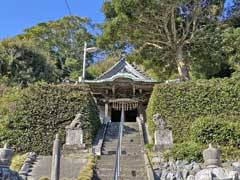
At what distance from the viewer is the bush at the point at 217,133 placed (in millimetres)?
14336

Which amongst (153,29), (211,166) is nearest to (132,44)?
(153,29)

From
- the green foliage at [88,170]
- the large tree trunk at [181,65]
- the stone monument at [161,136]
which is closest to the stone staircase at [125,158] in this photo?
the green foliage at [88,170]

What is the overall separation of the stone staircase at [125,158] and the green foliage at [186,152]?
96cm

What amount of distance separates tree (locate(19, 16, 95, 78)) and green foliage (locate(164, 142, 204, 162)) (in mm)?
26683

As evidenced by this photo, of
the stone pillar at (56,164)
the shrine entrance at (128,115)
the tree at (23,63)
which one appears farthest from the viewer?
the tree at (23,63)

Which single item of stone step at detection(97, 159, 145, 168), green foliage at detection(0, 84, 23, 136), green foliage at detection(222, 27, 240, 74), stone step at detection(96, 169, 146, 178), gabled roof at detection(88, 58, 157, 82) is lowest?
stone step at detection(96, 169, 146, 178)

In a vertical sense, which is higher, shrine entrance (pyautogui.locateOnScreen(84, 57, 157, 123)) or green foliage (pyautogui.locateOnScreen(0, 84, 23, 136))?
shrine entrance (pyautogui.locateOnScreen(84, 57, 157, 123))

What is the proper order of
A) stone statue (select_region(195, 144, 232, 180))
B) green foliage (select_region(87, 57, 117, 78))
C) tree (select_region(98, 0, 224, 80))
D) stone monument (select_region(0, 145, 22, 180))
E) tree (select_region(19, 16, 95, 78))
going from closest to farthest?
stone statue (select_region(195, 144, 232, 180)) < stone monument (select_region(0, 145, 22, 180)) < tree (select_region(98, 0, 224, 80)) < green foliage (select_region(87, 57, 117, 78)) < tree (select_region(19, 16, 95, 78))

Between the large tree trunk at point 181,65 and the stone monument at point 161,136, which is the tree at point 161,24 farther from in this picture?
the stone monument at point 161,136

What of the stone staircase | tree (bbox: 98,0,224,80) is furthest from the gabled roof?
the stone staircase

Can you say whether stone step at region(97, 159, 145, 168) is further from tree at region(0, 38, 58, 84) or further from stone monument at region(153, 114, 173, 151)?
tree at region(0, 38, 58, 84)

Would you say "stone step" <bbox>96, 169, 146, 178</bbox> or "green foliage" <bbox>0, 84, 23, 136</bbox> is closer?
"stone step" <bbox>96, 169, 146, 178</bbox>

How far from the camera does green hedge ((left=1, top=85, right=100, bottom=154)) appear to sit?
16250 millimetres

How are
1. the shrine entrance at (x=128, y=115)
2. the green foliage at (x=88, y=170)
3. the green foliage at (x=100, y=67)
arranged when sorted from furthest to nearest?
the green foliage at (x=100, y=67), the shrine entrance at (x=128, y=115), the green foliage at (x=88, y=170)
